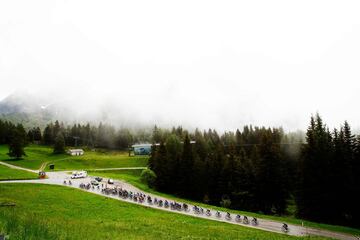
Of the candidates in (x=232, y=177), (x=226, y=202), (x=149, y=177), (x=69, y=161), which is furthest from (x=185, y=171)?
(x=69, y=161)

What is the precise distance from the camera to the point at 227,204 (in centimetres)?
7825

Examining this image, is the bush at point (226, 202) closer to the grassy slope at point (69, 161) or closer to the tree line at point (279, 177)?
the tree line at point (279, 177)

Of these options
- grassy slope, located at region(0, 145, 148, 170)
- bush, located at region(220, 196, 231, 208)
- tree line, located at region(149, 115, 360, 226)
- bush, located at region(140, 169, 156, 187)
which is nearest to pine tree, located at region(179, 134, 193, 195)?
tree line, located at region(149, 115, 360, 226)

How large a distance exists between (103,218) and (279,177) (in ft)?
146

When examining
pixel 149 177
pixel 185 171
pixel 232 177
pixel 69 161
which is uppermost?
pixel 185 171

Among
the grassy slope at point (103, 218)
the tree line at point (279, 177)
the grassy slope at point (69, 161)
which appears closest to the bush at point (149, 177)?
the tree line at point (279, 177)

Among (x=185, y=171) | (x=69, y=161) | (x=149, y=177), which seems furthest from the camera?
(x=69, y=161)

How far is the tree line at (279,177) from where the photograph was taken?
204ft

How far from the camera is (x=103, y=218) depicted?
45.7 metres

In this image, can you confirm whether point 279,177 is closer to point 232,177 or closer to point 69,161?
point 232,177

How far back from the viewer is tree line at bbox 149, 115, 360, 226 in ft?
204

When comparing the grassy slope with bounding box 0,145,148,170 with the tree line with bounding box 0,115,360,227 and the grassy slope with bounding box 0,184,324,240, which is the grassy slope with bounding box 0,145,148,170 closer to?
the tree line with bounding box 0,115,360,227

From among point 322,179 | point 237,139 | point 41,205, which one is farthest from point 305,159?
point 237,139

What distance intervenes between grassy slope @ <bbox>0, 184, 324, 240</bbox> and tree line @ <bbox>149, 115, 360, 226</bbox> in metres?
24.6
